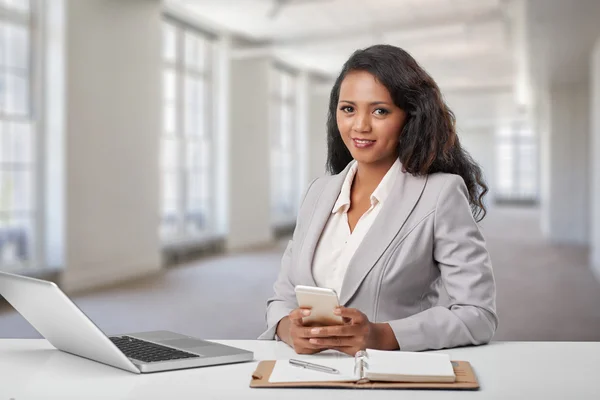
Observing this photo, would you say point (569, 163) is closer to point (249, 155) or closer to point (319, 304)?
point (249, 155)

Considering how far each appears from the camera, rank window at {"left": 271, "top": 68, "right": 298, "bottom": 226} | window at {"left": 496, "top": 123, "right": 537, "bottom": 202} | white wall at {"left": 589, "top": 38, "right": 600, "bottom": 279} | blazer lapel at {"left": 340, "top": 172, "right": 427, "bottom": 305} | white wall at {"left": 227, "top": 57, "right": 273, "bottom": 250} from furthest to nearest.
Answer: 1. window at {"left": 496, "top": 123, "right": 537, "bottom": 202}
2. window at {"left": 271, "top": 68, "right": 298, "bottom": 226}
3. white wall at {"left": 227, "top": 57, "right": 273, "bottom": 250}
4. white wall at {"left": 589, "top": 38, "right": 600, "bottom": 279}
5. blazer lapel at {"left": 340, "top": 172, "right": 427, "bottom": 305}

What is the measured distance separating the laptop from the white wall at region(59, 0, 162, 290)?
24.8 ft

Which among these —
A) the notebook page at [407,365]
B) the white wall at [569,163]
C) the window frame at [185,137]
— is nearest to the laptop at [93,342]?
the notebook page at [407,365]

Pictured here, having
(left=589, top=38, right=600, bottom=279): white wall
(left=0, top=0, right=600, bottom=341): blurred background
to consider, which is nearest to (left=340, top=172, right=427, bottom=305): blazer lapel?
(left=0, top=0, right=600, bottom=341): blurred background

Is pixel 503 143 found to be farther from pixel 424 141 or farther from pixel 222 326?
pixel 424 141

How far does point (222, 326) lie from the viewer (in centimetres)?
712

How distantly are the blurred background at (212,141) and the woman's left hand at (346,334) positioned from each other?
4918 mm

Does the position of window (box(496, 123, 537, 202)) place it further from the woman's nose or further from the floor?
the woman's nose

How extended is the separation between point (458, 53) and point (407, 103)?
47.3ft

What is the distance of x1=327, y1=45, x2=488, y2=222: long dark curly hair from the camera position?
2240 millimetres

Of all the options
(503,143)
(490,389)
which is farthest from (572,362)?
(503,143)

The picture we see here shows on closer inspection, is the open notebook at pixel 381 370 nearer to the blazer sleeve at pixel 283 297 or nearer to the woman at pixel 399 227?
the woman at pixel 399 227

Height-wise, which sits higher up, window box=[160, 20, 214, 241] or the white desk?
window box=[160, 20, 214, 241]

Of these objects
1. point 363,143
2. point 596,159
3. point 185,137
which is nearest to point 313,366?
point 363,143
